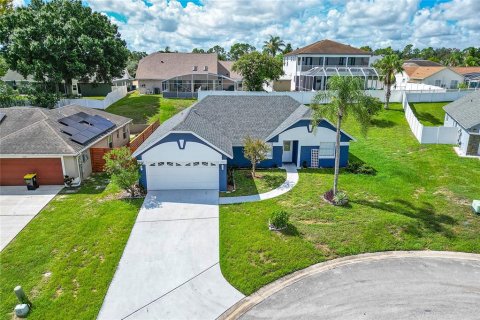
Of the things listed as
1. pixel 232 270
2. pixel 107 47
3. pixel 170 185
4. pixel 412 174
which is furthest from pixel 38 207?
pixel 107 47

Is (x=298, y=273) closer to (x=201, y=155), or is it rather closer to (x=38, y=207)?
(x=201, y=155)

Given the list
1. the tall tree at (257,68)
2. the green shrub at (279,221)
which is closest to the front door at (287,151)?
the green shrub at (279,221)

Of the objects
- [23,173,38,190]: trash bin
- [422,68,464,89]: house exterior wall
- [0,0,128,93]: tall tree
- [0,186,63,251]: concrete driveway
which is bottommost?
[0,186,63,251]: concrete driveway

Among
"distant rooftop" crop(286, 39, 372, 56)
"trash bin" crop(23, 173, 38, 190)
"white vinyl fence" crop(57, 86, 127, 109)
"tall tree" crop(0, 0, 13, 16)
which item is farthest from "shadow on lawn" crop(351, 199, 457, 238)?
"tall tree" crop(0, 0, 13, 16)

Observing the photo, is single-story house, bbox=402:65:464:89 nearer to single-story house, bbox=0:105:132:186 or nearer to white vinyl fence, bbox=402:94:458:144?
white vinyl fence, bbox=402:94:458:144

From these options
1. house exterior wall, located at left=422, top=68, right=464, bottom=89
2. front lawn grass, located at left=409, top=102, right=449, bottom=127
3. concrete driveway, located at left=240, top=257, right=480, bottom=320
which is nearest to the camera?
concrete driveway, located at left=240, top=257, right=480, bottom=320

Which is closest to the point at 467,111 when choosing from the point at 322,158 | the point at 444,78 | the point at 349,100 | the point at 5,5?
the point at 322,158

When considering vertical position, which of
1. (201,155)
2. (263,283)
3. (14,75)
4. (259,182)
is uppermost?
(14,75)
